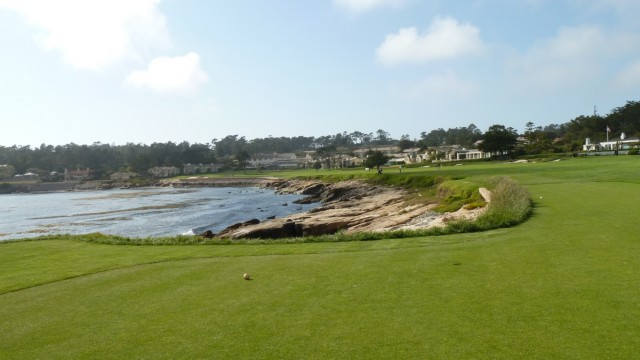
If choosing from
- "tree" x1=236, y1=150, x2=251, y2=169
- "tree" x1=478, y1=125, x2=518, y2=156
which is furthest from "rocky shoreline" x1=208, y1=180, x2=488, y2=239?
"tree" x1=236, y1=150, x2=251, y2=169

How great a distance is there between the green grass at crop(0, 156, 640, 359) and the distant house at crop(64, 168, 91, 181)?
178m

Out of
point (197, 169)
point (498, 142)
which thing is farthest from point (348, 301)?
point (197, 169)

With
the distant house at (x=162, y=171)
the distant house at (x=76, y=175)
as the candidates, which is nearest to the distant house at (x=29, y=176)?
the distant house at (x=76, y=175)

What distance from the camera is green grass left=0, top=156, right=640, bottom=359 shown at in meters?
6.64

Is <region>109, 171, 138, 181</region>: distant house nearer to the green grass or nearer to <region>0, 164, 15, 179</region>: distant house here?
<region>0, 164, 15, 179</region>: distant house

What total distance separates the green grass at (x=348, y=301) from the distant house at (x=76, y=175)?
178481mm

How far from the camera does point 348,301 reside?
8734 mm

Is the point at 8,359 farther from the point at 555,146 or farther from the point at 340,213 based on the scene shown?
the point at 555,146

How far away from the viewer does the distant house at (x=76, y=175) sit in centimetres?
17525

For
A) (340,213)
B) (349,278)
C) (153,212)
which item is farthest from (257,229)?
(153,212)

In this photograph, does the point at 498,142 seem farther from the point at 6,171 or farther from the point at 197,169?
the point at 6,171

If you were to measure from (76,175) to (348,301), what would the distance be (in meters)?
192

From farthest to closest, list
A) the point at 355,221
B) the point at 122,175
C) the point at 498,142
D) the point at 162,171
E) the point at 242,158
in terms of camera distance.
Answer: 1. the point at 162,171
2. the point at 242,158
3. the point at 122,175
4. the point at 498,142
5. the point at 355,221

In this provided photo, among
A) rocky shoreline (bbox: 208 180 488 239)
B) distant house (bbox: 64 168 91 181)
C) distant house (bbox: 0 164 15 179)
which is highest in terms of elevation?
distant house (bbox: 0 164 15 179)
